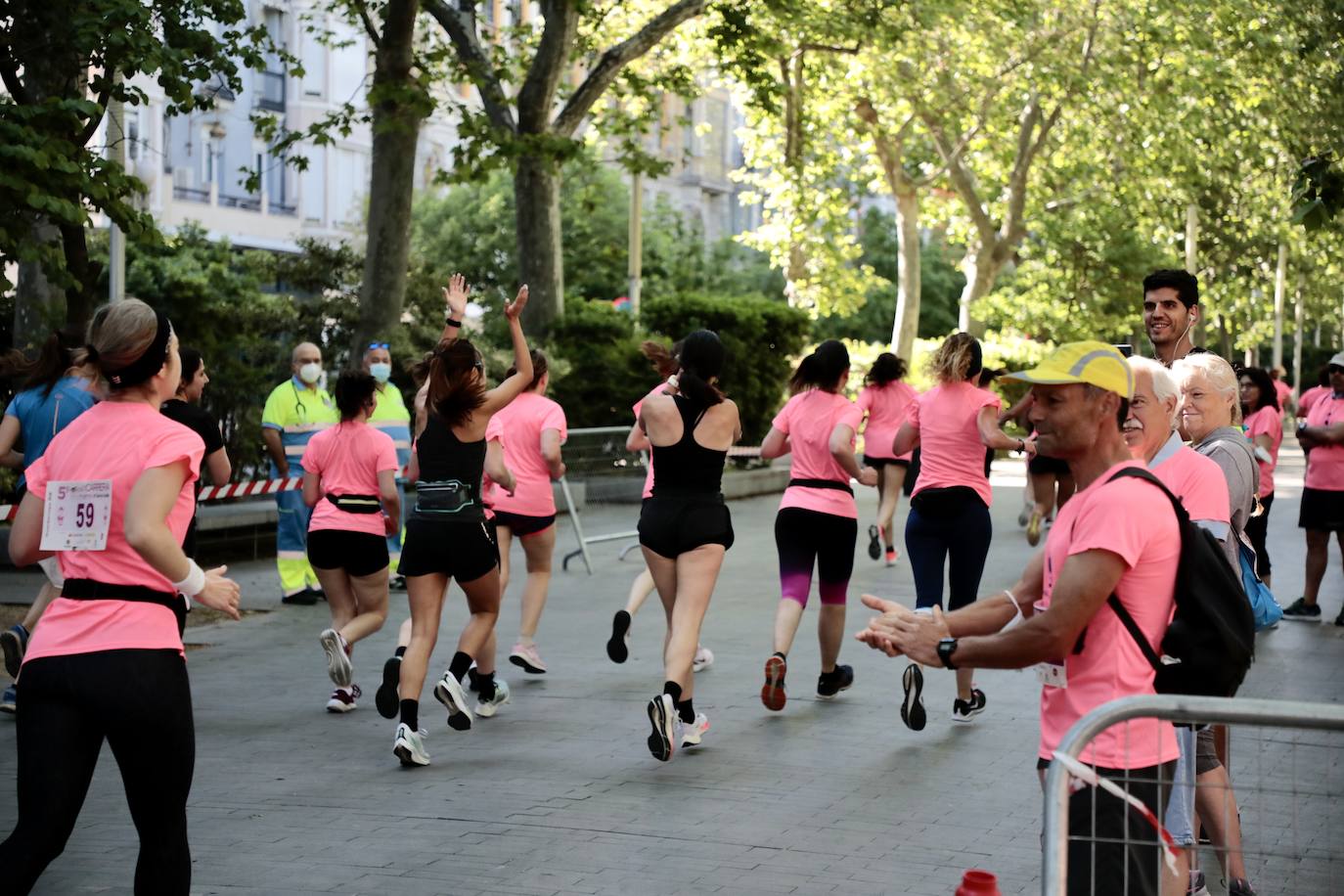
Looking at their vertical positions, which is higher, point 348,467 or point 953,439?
point 953,439

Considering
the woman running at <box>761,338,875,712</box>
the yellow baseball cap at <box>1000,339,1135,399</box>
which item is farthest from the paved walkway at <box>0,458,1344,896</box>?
the yellow baseball cap at <box>1000,339,1135,399</box>

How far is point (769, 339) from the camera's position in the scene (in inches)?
1025

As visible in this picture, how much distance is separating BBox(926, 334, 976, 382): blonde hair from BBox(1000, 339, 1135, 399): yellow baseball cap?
5313 mm

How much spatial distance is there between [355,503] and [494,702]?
123 cm

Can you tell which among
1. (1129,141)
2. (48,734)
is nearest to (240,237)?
(1129,141)

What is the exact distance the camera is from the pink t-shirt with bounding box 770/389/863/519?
930 cm

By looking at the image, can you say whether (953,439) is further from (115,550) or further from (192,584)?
(115,550)

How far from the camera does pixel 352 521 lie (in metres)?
9.49

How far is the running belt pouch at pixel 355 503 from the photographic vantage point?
374 inches

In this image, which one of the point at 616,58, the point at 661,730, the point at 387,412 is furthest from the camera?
the point at 616,58

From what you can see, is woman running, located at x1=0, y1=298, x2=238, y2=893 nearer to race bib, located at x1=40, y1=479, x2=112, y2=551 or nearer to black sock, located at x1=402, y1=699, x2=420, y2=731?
race bib, located at x1=40, y1=479, x2=112, y2=551

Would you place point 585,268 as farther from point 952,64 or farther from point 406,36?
point 406,36

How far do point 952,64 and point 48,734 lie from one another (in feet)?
110

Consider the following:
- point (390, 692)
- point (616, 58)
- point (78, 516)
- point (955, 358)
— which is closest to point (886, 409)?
point (955, 358)
